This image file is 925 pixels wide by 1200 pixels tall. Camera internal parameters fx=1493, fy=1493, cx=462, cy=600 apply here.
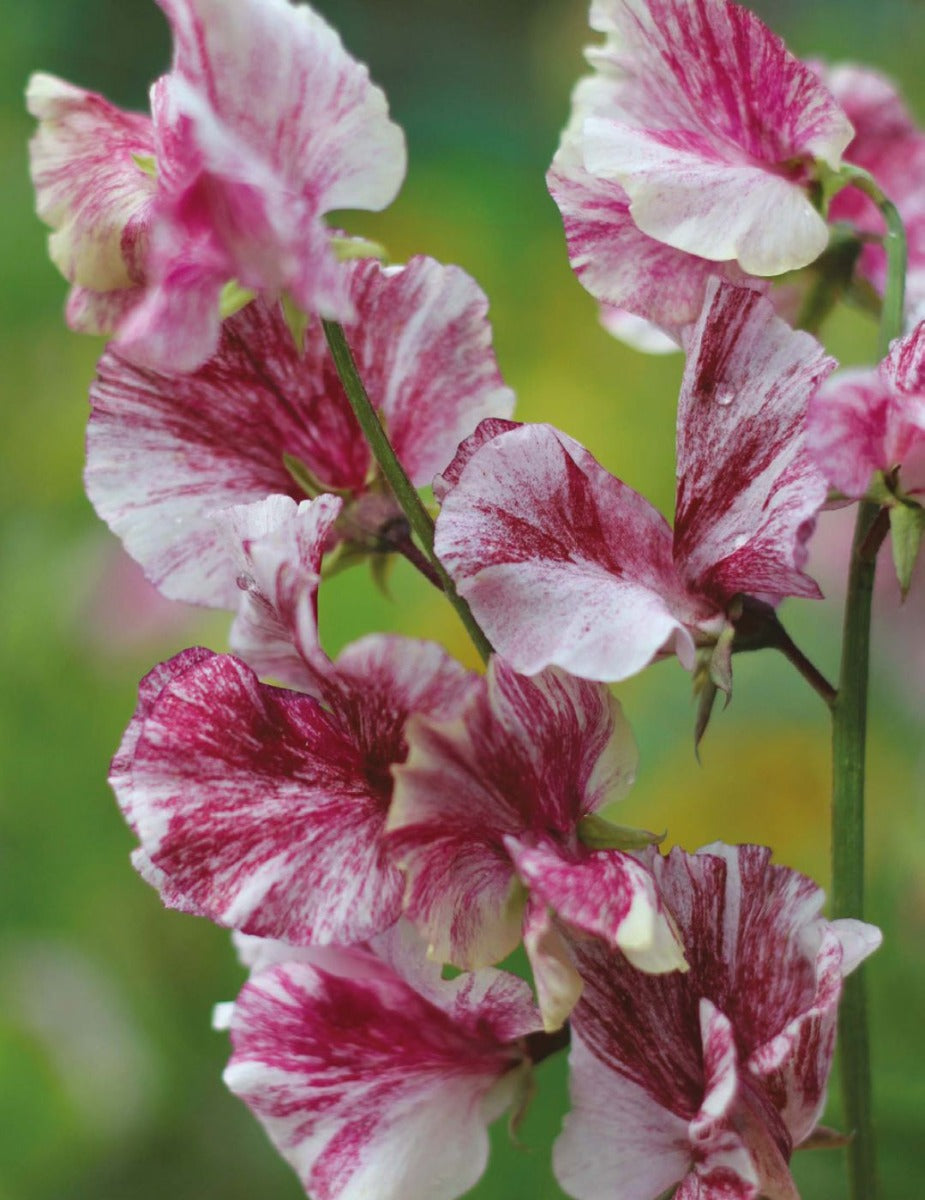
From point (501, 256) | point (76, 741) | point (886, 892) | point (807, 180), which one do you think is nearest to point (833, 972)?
point (807, 180)

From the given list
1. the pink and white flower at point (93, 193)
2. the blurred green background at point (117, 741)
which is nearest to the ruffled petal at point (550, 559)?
the pink and white flower at point (93, 193)

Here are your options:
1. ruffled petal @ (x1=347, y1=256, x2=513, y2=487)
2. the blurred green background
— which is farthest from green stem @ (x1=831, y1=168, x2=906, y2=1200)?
the blurred green background

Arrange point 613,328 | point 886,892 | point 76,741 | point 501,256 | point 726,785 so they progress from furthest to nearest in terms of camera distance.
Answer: point 501,256
point 76,741
point 726,785
point 886,892
point 613,328

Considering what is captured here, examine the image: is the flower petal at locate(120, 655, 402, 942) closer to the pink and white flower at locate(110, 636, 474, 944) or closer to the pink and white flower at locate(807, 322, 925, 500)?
the pink and white flower at locate(110, 636, 474, 944)

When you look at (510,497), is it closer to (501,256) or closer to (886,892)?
(886,892)

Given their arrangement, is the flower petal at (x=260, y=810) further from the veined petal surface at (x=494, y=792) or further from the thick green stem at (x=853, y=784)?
the thick green stem at (x=853, y=784)

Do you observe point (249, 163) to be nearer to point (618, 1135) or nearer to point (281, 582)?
point (281, 582)

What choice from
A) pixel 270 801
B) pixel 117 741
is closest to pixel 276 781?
pixel 270 801
